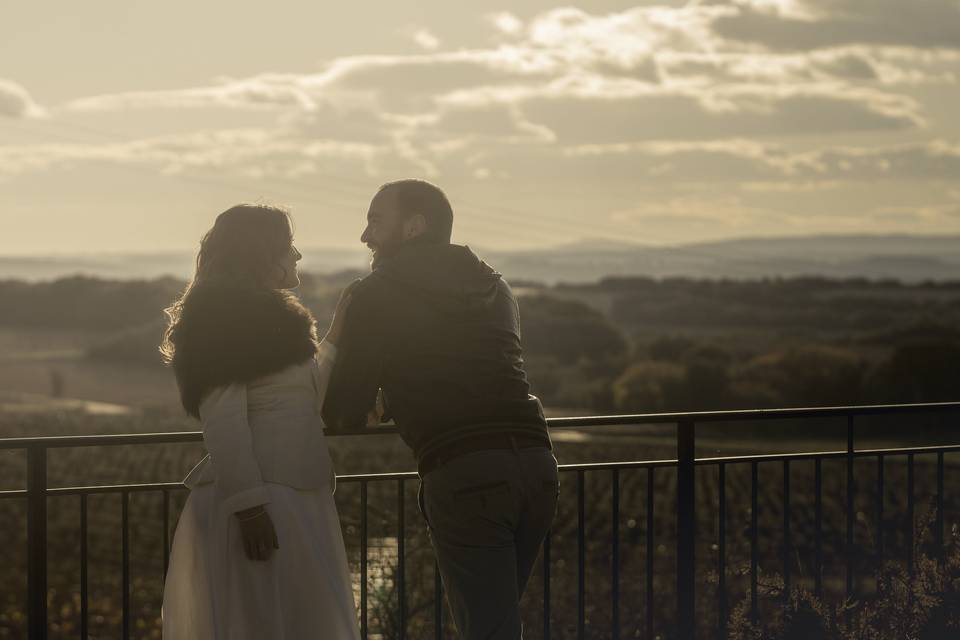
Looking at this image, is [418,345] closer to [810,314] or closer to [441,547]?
[441,547]

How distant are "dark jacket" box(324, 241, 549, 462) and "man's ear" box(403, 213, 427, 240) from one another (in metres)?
0.03

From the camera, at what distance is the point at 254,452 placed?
10.8 ft

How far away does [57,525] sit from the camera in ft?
173

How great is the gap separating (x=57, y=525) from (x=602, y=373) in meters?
52.7

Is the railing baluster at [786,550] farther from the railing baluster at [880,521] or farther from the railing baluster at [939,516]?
the railing baluster at [939,516]

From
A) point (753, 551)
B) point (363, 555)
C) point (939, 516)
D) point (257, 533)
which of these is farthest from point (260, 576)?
point (939, 516)

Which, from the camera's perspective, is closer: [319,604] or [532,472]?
[532,472]

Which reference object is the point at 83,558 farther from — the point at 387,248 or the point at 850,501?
the point at 850,501

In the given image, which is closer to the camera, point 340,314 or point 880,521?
point 340,314

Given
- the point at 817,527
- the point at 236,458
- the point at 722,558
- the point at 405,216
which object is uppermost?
the point at 405,216

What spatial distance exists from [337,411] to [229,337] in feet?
1.09

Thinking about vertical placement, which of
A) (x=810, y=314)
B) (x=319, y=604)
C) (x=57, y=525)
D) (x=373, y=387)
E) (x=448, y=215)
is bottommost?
(x=57, y=525)

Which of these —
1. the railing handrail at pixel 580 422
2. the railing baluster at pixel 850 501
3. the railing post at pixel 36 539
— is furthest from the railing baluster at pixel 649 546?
the railing post at pixel 36 539

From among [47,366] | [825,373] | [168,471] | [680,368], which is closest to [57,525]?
[168,471]
